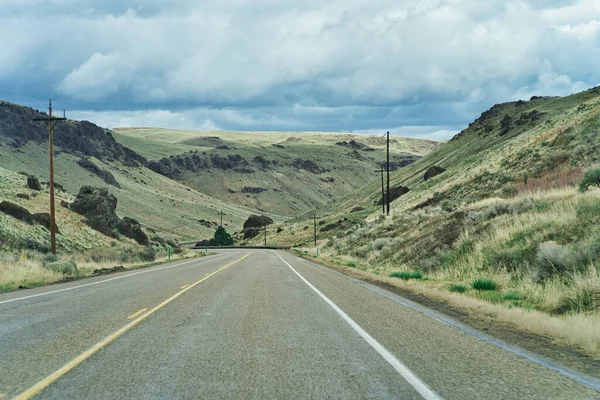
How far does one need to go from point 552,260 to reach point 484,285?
1.92m

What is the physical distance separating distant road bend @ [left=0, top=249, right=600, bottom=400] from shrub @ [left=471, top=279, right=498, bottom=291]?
320 centimetres

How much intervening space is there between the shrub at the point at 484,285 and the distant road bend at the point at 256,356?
126 inches

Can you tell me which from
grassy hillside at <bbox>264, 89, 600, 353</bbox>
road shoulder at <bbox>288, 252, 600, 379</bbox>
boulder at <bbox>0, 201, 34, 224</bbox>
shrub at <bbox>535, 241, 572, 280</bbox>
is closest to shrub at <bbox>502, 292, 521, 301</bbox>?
grassy hillside at <bbox>264, 89, 600, 353</bbox>

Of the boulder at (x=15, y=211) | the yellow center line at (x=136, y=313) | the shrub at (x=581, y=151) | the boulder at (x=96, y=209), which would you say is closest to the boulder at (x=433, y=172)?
the boulder at (x=96, y=209)

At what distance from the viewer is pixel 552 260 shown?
445 inches

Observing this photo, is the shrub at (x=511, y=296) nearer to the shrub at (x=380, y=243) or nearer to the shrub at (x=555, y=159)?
the shrub at (x=380, y=243)

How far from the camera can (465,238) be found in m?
18.6

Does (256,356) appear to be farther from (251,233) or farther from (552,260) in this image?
(251,233)

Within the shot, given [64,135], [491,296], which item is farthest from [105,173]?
[491,296]

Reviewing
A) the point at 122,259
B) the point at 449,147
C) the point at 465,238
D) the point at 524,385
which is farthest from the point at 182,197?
the point at 524,385

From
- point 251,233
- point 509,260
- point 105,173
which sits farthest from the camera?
A: point 105,173

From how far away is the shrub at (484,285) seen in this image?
12.6 m

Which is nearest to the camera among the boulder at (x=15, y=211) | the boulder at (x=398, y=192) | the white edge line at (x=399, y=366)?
the white edge line at (x=399, y=366)

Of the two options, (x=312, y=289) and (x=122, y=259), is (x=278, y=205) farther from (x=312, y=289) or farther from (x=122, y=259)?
(x=312, y=289)
